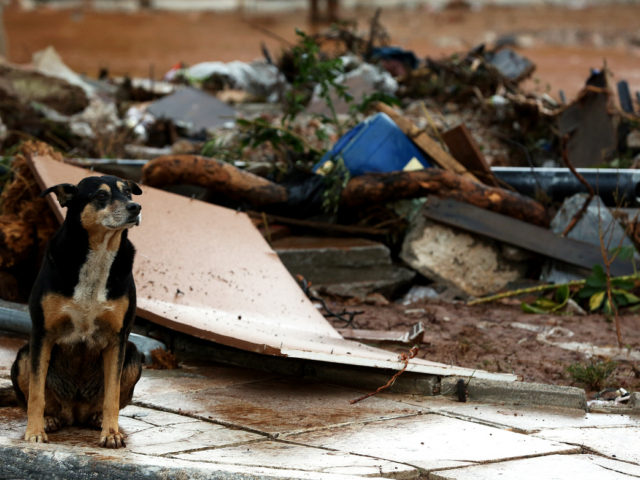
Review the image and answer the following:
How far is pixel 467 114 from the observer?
36.4 feet

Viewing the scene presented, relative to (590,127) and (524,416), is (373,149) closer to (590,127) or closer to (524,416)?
(590,127)

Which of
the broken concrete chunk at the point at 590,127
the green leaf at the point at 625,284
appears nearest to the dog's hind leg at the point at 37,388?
the green leaf at the point at 625,284

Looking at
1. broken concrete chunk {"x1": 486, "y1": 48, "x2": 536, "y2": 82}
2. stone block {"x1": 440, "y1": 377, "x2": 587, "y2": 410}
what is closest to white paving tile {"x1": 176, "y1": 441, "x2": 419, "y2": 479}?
stone block {"x1": 440, "y1": 377, "x2": 587, "y2": 410}

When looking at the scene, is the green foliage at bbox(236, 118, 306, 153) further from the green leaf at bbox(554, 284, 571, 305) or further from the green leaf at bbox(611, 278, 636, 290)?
the green leaf at bbox(611, 278, 636, 290)

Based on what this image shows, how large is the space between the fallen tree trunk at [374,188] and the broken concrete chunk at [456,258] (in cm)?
32

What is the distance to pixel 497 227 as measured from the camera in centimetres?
770

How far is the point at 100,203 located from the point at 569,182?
594 centimetres

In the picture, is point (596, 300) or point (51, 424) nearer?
point (51, 424)

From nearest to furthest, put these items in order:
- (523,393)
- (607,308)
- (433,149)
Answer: (523,393)
(607,308)
(433,149)

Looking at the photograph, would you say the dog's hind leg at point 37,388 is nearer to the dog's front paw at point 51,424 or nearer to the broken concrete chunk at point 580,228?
the dog's front paw at point 51,424

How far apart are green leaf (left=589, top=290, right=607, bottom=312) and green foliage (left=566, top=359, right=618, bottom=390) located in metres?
1.95

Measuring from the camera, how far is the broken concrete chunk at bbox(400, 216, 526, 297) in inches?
308

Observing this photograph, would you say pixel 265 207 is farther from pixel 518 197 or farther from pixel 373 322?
pixel 518 197

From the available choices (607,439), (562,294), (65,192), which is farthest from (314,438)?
(562,294)
